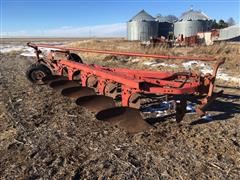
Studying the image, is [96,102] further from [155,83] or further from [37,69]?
[37,69]

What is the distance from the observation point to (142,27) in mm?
42500

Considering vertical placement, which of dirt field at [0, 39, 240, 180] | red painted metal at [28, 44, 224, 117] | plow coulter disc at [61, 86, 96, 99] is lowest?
dirt field at [0, 39, 240, 180]

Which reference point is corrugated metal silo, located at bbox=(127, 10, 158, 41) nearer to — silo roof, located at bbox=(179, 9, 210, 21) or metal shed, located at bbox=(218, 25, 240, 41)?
silo roof, located at bbox=(179, 9, 210, 21)

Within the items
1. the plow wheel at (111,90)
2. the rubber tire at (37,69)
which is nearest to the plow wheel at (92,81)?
the plow wheel at (111,90)

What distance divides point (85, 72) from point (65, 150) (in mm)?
2980

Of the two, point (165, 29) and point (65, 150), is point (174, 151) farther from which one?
point (165, 29)

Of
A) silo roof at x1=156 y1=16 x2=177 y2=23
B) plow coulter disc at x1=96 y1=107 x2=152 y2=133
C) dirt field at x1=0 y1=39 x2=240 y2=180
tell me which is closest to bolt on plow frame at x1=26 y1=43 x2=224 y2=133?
plow coulter disc at x1=96 y1=107 x2=152 y2=133

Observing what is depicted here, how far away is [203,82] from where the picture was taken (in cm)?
605

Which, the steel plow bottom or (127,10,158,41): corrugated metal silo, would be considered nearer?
the steel plow bottom

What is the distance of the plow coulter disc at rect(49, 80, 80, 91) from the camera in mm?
8047

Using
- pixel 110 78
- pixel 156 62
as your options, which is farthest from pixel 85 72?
pixel 156 62

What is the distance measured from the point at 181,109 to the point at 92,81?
95.2 inches

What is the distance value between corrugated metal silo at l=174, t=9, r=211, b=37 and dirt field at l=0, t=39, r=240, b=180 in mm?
34181

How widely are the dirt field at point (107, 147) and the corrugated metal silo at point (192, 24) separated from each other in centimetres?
3418
